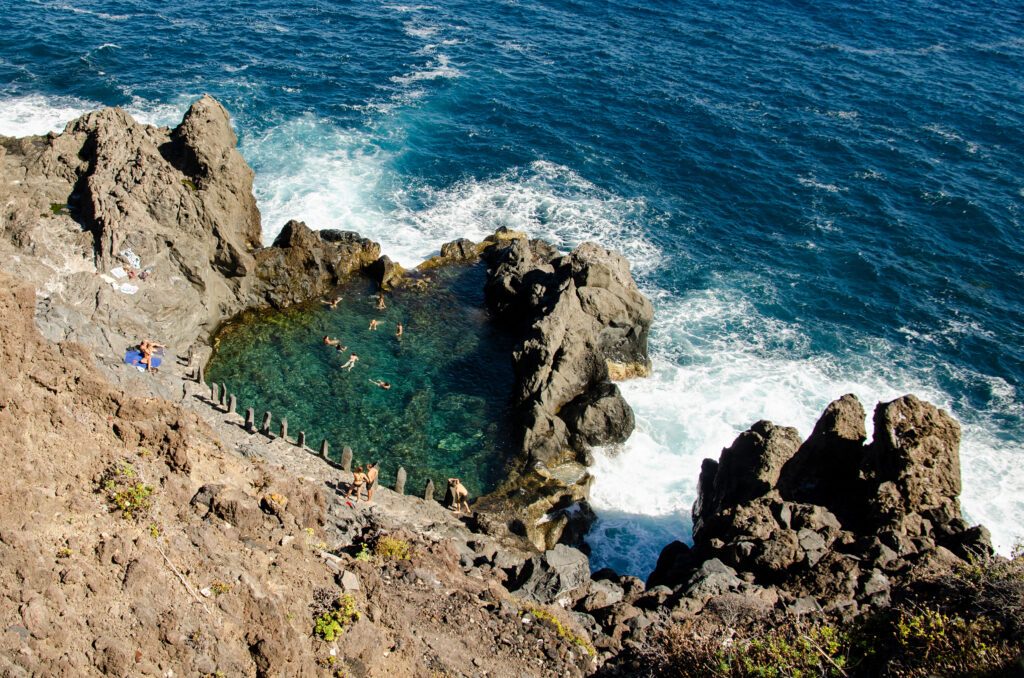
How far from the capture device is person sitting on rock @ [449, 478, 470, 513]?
3396cm

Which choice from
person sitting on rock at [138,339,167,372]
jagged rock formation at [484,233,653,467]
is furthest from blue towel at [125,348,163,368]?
jagged rock formation at [484,233,653,467]

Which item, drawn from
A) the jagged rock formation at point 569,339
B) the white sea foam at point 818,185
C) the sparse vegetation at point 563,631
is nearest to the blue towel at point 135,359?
the jagged rock formation at point 569,339

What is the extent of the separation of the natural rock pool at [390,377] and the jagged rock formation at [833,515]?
11900 millimetres

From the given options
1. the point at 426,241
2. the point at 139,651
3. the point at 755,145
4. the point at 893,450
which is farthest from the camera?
the point at 755,145

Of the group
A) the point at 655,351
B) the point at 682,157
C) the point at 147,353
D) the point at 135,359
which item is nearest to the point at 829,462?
the point at 655,351

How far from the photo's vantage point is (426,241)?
183 feet

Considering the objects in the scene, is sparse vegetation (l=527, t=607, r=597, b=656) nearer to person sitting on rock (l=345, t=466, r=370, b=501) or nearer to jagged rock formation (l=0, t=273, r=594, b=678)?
jagged rock formation (l=0, t=273, r=594, b=678)

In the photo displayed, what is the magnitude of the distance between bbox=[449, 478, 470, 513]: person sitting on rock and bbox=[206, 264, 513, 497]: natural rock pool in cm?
241

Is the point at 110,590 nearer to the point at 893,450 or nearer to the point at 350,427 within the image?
the point at 350,427

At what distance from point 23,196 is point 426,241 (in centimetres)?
2536

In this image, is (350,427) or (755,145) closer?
(350,427)

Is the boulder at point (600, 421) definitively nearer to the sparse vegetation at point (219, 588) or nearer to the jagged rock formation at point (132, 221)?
the jagged rock formation at point (132, 221)

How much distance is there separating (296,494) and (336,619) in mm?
7052

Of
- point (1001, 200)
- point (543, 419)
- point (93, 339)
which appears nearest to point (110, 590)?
point (93, 339)
